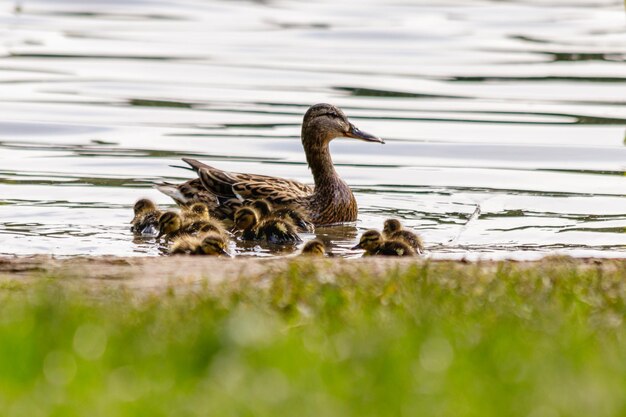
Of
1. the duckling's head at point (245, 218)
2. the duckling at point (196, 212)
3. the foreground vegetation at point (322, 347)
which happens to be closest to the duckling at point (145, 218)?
the duckling at point (196, 212)

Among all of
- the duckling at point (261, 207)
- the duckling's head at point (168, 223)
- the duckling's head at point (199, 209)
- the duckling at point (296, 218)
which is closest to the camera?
the duckling's head at point (168, 223)

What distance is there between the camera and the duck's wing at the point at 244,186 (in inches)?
488

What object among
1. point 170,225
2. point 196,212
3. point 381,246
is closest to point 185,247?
point 170,225

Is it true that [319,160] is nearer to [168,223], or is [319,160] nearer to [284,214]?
[284,214]

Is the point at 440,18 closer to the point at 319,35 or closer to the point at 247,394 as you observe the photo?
the point at 319,35

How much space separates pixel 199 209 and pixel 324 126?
2.15 metres

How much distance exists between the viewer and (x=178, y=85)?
2033 centimetres

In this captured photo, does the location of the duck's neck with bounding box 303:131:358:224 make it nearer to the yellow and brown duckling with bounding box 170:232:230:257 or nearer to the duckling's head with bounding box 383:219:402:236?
the duckling's head with bounding box 383:219:402:236

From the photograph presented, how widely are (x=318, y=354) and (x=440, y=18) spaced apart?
80.9 ft

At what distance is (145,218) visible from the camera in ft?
36.8

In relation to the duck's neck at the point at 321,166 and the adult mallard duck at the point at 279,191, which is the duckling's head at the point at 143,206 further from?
Answer: the duck's neck at the point at 321,166

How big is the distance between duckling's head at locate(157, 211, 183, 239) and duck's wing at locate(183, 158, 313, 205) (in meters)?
1.43

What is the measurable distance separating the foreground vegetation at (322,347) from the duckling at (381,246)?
302cm

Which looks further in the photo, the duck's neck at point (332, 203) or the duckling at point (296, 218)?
the duck's neck at point (332, 203)
